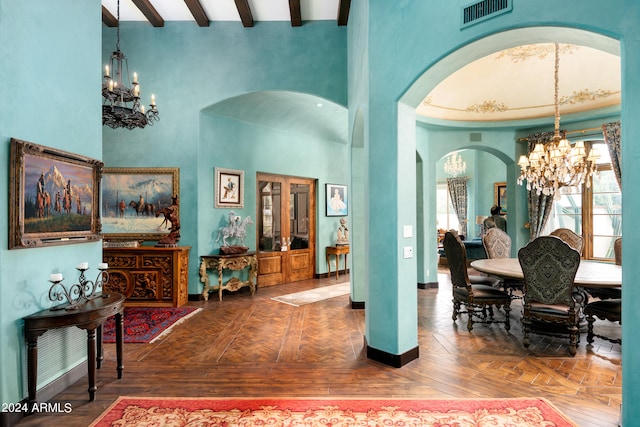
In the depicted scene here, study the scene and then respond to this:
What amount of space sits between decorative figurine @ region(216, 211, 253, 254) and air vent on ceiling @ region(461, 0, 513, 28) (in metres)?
4.74

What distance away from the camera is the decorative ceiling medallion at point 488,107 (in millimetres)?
5898

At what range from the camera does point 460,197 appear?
12625mm

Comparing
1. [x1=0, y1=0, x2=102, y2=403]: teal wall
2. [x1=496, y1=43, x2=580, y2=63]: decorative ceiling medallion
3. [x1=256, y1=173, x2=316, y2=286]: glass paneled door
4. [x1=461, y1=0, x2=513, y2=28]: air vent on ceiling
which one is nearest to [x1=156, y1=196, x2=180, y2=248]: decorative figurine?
[x1=256, y1=173, x2=316, y2=286]: glass paneled door

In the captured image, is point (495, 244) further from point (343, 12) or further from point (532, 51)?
point (343, 12)

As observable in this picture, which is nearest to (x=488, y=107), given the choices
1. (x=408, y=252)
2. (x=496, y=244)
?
(x=496, y=244)

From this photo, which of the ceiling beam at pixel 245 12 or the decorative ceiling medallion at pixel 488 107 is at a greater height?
the ceiling beam at pixel 245 12

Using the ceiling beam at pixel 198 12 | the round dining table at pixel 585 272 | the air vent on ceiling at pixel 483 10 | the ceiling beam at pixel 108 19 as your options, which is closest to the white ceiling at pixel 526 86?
the air vent on ceiling at pixel 483 10

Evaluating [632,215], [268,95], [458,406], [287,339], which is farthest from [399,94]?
[268,95]

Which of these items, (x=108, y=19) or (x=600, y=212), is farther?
(x=600, y=212)

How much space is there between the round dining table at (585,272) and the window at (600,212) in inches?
104

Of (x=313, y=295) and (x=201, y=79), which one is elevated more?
(x=201, y=79)

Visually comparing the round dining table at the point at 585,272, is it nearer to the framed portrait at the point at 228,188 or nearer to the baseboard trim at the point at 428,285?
the baseboard trim at the point at 428,285

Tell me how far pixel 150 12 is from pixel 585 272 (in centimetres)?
707

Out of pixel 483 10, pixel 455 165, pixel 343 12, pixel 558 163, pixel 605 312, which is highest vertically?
pixel 343 12
